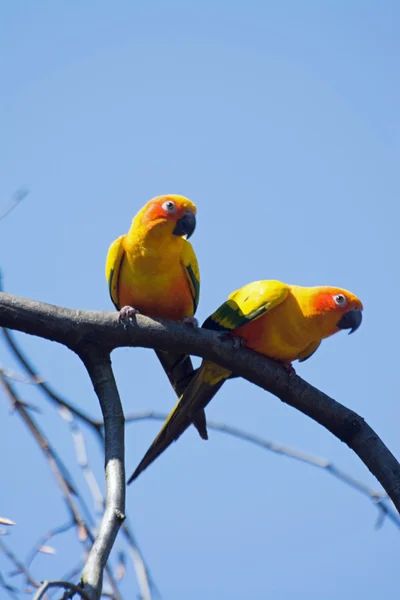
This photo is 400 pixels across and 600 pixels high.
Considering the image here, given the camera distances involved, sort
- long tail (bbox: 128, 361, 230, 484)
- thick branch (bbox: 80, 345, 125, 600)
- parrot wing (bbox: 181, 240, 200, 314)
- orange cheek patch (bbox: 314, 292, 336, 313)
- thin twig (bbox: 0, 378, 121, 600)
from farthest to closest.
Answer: parrot wing (bbox: 181, 240, 200, 314), orange cheek patch (bbox: 314, 292, 336, 313), long tail (bbox: 128, 361, 230, 484), thin twig (bbox: 0, 378, 121, 600), thick branch (bbox: 80, 345, 125, 600)

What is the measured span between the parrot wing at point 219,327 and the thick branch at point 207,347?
73 centimetres

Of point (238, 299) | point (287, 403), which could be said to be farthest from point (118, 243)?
point (287, 403)

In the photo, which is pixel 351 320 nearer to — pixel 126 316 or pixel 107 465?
pixel 126 316

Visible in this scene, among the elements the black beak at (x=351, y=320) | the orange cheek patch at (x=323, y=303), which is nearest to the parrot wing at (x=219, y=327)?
the orange cheek patch at (x=323, y=303)

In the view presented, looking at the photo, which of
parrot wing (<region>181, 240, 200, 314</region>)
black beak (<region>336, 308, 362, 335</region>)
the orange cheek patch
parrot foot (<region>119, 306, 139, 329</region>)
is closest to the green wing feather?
the orange cheek patch

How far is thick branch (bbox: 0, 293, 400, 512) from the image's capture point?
437cm

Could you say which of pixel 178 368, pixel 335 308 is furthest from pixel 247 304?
pixel 178 368

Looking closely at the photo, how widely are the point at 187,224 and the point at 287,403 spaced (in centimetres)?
209

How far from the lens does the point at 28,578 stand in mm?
3928

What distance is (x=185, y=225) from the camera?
6.39 m

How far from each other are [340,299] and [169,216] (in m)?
1.65

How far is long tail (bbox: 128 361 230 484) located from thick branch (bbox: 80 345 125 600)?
131 cm

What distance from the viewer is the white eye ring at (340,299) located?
6231 millimetres

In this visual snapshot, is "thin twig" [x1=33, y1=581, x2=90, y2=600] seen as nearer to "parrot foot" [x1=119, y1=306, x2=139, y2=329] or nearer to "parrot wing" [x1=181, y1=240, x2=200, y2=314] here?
"parrot foot" [x1=119, y1=306, x2=139, y2=329]
